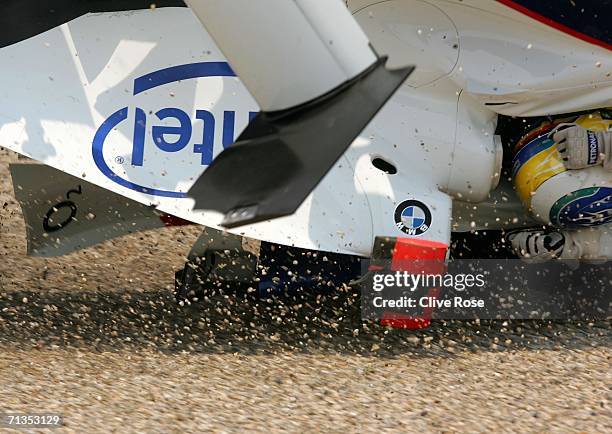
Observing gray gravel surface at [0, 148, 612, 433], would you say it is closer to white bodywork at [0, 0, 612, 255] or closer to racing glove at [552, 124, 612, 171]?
white bodywork at [0, 0, 612, 255]

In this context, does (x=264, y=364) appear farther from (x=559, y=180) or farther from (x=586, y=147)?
(x=586, y=147)

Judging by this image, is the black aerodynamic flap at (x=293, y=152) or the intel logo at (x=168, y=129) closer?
the black aerodynamic flap at (x=293, y=152)

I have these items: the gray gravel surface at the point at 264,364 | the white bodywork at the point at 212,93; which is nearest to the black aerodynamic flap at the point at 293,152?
the gray gravel surface at the point at 264,364

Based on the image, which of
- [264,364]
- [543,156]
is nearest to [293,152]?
[264,364]

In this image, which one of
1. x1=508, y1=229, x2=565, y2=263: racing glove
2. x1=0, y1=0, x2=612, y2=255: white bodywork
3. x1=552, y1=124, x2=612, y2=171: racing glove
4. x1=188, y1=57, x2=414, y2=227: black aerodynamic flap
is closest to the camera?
x1=188, y1=57, x2=414, y2=227: black aerodynamic flap

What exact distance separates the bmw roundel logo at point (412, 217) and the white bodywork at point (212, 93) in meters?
0.02

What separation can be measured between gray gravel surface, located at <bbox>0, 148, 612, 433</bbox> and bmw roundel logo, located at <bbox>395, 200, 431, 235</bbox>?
40 centimetres

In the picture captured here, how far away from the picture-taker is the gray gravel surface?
8.39 ft

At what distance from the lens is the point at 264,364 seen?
9.80 feet

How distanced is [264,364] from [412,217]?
627 millimetres

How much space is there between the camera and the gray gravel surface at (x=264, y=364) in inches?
101

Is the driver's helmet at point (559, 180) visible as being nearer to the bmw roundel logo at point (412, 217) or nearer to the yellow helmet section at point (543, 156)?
the yellow helmet section at point (543, 156)

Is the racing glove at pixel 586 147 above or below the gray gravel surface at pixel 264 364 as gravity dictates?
above

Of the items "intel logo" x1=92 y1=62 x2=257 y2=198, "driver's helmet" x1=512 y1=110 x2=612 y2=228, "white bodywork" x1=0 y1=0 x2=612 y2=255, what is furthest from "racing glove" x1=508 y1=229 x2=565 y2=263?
"intel logo" x1=92 y1=62 x2=257 y2=198
